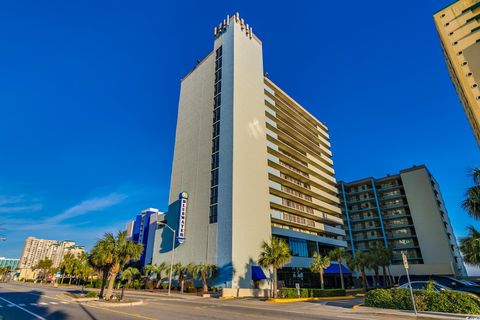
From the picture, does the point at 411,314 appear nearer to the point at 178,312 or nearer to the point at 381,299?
the point at 381,299

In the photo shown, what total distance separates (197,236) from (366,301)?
105 ft

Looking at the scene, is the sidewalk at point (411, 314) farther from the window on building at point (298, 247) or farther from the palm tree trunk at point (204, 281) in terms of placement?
the window on building at point (298, 247)

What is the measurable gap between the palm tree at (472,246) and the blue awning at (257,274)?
26.2 meters

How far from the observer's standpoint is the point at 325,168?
73.9 metres

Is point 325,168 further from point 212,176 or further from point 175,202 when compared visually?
point 175,202

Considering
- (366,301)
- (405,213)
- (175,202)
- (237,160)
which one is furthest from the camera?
(405,213)

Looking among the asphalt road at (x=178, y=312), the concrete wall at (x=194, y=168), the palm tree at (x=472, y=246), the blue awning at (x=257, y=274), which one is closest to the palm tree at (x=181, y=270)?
the concrete wall at (x=194, y=168)

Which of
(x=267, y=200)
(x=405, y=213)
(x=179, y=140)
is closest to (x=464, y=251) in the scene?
(x=267, y=200)

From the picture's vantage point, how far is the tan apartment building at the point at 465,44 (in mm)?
56688

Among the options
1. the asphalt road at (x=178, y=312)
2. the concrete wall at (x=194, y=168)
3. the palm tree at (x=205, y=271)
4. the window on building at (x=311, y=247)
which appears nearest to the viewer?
the asphalt road at (x=178, y=312)

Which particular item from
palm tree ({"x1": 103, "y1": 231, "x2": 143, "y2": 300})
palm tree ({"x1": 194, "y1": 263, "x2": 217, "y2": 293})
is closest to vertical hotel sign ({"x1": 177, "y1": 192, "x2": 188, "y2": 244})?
palm tree ({"x1": 194, "y1": 263, "x2": 217, "y2": 293})

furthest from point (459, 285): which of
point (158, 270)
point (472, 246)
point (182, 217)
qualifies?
point (158, 270)

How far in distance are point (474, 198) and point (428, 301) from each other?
9011 mm

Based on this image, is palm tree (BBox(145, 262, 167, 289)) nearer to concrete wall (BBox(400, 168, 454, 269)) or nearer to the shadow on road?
the shadow on road
